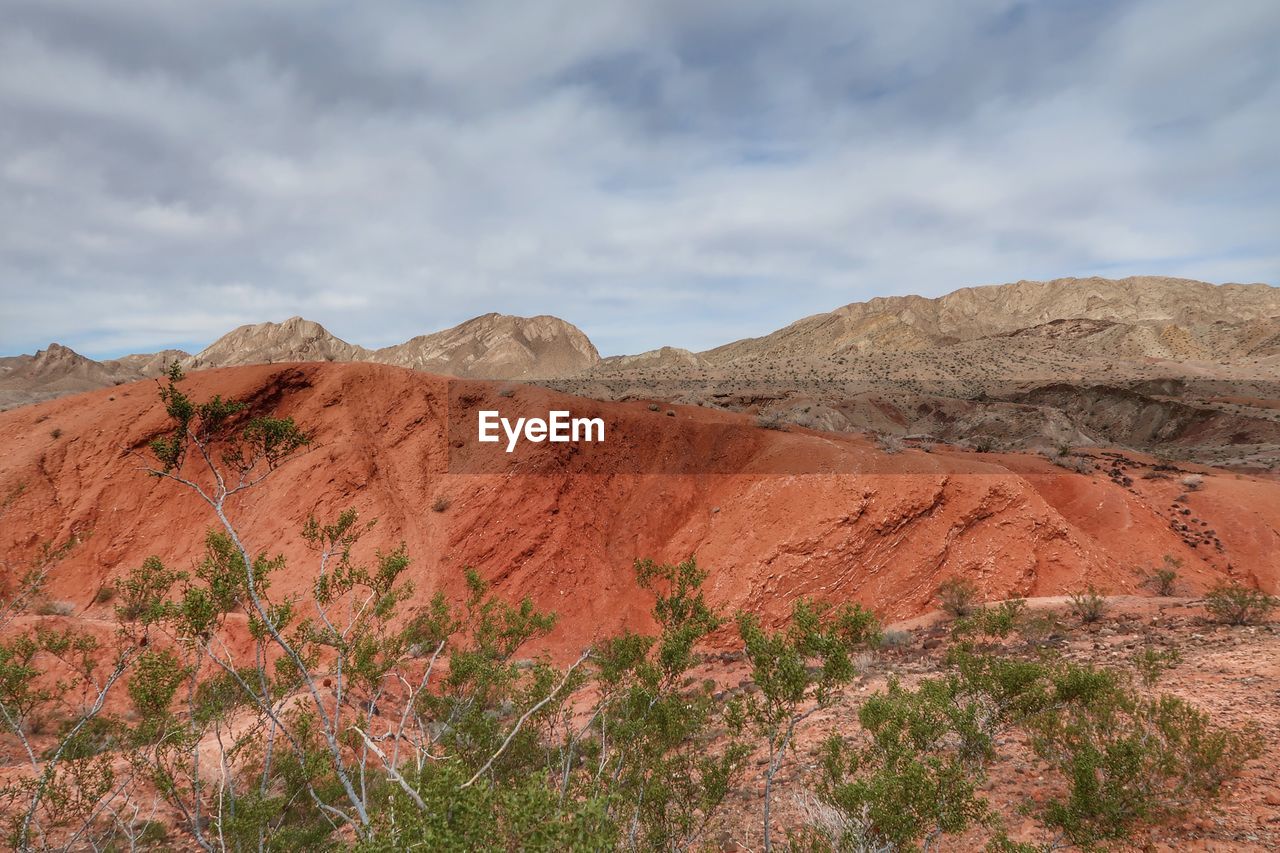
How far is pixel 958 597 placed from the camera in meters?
14.9

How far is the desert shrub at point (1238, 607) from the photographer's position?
10.8 metres

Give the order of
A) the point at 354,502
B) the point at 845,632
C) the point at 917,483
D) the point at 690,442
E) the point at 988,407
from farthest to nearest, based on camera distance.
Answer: the point at 988,407 → the point at 690,442 → the point at 354,502 → the point at 917,483 → the point at 845,632

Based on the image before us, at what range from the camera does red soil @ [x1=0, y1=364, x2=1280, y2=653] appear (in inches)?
659

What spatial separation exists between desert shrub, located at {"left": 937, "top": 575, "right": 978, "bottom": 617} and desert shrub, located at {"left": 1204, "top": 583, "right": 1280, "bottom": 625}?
4563 mm

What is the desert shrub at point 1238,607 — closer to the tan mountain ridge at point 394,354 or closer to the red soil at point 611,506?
the red soil at point 611,506

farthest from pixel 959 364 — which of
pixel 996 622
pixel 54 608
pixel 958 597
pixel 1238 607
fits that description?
pixel 54 608

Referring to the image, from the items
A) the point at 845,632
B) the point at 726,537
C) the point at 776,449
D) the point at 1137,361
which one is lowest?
the point at 726,537

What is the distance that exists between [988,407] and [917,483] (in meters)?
26.6

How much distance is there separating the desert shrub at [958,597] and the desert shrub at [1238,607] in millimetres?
4563

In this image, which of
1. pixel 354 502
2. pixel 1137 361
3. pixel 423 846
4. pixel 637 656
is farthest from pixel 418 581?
pixel 1137 361

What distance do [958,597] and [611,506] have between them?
1145 cm

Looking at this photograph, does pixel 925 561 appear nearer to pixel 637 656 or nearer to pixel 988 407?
pixel 637 656

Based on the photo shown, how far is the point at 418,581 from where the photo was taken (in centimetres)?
1791

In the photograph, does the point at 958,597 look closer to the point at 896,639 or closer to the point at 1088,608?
the point at 896,639
